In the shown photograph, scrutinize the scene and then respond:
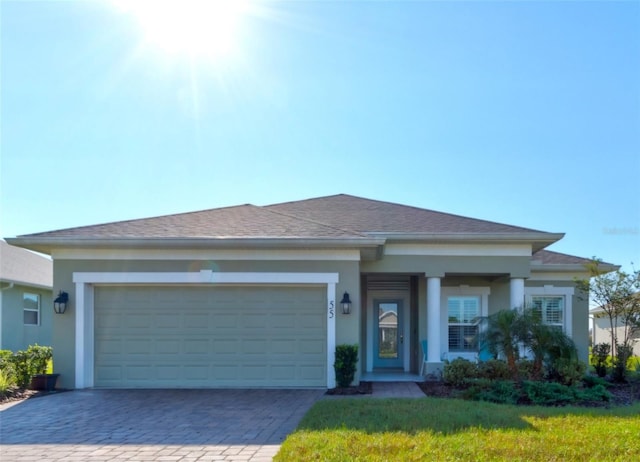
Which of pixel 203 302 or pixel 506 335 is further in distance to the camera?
pixel 203 302

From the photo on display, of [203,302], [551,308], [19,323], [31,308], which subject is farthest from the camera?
[31,308]

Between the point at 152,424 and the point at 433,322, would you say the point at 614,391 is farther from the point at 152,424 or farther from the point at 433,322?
the point at 152,424

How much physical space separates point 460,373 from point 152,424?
630 centimetres

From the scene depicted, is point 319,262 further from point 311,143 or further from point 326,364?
point 311,143

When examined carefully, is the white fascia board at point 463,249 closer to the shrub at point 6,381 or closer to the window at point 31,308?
the shrub at point 6,381

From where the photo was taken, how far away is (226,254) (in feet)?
35.6

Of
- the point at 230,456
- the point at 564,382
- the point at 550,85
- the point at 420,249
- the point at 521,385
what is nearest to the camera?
the point at 230,456

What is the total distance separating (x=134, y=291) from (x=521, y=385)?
8023 mm

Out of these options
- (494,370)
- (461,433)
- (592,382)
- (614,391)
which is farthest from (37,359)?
(614,391)

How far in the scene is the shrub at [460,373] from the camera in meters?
10.5

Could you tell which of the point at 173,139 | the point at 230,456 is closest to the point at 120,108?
the point at 173,139

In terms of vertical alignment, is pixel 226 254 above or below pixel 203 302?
above

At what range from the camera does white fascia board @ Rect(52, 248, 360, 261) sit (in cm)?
1081

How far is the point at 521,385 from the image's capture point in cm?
906
